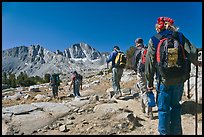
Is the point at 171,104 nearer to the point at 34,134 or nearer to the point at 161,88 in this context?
the point at 161,88

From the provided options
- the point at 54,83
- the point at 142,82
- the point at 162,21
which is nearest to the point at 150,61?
the point at 162,21

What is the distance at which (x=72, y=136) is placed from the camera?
22.0ft

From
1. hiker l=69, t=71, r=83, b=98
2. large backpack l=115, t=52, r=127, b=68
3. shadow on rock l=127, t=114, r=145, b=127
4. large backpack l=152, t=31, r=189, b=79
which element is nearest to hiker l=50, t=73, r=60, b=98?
hiker l=69, t=71, r=83, b=98

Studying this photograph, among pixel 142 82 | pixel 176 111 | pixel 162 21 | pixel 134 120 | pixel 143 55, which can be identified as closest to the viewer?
pixel 176 111

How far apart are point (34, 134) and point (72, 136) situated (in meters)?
0.91

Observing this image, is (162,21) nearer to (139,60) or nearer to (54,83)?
(139,60)

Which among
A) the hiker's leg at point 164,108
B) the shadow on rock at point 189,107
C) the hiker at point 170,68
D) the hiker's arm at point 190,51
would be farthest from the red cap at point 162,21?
the shadow on rock at point 189,107

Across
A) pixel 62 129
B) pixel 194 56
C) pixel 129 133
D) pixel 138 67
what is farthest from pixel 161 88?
pixel 138 67

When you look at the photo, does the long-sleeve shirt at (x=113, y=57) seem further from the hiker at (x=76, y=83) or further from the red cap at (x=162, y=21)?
the red cap at (x=162, y=21)

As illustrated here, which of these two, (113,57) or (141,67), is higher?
(113,57)

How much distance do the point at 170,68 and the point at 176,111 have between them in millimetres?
742

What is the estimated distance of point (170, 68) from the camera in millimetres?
5176

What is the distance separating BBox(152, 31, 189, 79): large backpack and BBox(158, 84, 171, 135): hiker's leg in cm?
26

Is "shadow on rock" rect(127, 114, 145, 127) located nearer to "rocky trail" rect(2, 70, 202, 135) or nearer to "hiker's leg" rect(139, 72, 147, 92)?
"rocky trail" rect(2, 70, 202, 135)
